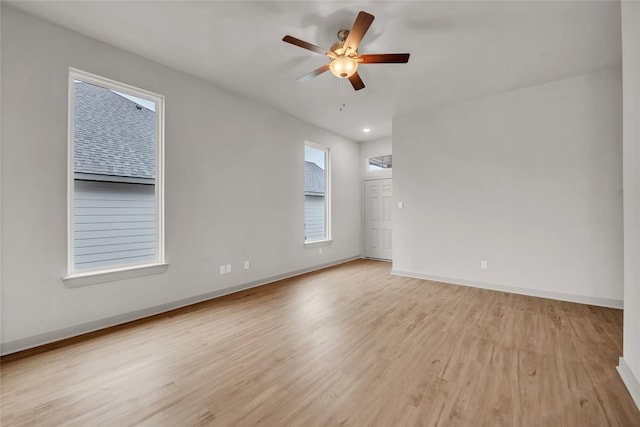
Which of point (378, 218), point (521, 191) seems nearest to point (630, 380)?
point (521, 191)

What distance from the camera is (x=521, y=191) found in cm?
391

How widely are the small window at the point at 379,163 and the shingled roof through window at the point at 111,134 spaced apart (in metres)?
4.86

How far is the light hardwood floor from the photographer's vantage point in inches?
63.2

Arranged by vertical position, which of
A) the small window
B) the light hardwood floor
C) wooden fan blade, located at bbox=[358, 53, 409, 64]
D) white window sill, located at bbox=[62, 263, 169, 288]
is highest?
wooden fan blade, located at bbox=[358, 53, 409, 64]

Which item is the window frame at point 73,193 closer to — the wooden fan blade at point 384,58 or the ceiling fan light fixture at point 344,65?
the ceiling fan light fixture at point 344,65

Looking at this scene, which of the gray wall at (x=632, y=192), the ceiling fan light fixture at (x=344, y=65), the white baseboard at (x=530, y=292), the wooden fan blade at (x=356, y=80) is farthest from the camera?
the white baseboard at (x=530, y=292)

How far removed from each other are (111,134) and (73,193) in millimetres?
721

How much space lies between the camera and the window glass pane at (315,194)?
5.43m

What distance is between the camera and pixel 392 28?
258 centimetres

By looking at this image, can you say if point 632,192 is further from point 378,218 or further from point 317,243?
point 378,218

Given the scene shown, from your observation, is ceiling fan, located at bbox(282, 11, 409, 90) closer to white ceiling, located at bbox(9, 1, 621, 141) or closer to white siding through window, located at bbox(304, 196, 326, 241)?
white ceiling, located at bbox(9, 1, 621, 141)

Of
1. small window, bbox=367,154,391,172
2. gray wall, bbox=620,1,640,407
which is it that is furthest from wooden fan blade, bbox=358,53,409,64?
small window, bbox=367,154,391,172

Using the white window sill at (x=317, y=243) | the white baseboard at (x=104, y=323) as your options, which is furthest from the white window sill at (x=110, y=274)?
the white window sill at (x=317, y=243)

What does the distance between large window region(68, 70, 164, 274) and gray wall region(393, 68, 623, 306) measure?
3919mm
